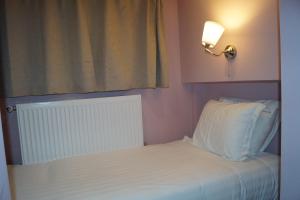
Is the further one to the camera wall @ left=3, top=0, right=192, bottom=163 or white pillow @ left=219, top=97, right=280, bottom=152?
wall @ left=3, top=0, right=192, bottom=163

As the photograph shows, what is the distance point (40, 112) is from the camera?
1.93 m

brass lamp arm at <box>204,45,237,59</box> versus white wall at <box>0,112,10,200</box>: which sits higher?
brass lamp arm at <box>204,45,237,59</box>

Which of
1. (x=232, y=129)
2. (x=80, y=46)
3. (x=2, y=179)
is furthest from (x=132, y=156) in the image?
(x=2, y=179)

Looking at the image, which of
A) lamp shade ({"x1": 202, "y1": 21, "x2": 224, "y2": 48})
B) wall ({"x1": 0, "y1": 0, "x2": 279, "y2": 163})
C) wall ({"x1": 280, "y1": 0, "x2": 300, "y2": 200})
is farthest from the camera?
wall ({"x1": 0, "y1": 0, "x2": 279, "y2": 163})

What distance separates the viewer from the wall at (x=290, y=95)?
954 millimetres

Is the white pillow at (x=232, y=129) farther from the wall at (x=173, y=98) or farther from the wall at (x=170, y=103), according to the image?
the wall at (x=170, y=103)

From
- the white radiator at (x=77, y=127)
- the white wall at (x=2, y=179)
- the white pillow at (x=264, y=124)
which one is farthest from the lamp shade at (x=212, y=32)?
the white wall at (x=2, y=179)

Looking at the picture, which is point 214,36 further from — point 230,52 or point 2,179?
point 2,179

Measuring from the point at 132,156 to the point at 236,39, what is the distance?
121 centimetres

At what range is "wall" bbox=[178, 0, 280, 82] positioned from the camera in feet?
5.13

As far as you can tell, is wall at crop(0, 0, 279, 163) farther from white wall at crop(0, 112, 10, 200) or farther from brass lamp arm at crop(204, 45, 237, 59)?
white wall at crop(0, 112, 10, 200)

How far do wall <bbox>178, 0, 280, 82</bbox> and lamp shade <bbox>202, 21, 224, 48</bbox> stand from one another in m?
0.10

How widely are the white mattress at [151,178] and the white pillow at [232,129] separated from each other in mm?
71

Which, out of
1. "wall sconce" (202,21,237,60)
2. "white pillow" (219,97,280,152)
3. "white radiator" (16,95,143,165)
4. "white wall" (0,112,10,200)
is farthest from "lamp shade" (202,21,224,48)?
"white wall" (0,112,10,200)
